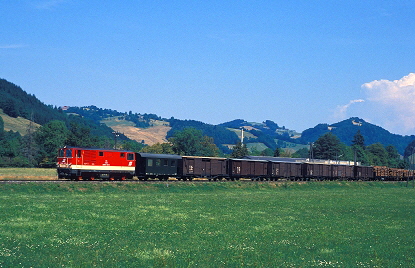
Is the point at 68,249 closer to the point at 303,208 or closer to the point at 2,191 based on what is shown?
the point at 303,208

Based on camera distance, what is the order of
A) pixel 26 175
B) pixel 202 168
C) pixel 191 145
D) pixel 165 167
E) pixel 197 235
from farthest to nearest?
pixel 191 145 → pixel 26 175 → pixel 202 168 → pixel 165 167 → pixel 197 235

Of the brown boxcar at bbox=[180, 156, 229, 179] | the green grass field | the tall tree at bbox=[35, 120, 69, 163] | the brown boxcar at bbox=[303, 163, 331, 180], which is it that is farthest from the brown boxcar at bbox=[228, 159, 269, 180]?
the tall tree at bbox=[35, 120, 69, 163]

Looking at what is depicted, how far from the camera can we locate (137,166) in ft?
210

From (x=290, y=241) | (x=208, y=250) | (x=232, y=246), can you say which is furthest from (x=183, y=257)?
(x=290, y=241)

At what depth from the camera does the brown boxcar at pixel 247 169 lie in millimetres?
76250

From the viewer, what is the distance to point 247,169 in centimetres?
7856

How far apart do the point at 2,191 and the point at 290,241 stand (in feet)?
105

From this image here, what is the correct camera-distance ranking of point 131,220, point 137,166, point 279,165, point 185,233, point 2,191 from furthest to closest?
point 279,165
point 137,166
point 2,191
point 131,220
point 185,233

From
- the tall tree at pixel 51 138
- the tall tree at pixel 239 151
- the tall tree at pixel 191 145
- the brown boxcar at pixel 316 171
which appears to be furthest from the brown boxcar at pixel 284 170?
the tall tree at pixel 191 145

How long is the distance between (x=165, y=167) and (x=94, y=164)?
39.0 ft

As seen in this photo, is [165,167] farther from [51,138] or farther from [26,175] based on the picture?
[51,138]

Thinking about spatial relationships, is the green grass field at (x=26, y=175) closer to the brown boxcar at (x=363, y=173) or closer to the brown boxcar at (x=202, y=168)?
the brown boxcar at (x=202, y=168)

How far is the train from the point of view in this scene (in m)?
56.2

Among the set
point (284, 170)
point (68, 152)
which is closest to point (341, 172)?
point (284, 170)
